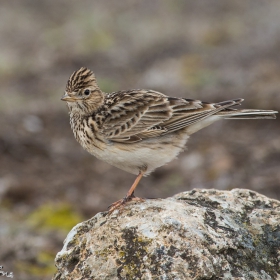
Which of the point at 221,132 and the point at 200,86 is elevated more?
the point at 200,86

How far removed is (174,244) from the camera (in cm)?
476

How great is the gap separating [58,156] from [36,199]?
1.91 m

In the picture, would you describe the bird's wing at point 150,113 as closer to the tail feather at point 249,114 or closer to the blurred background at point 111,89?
the tail feather at point 249,114

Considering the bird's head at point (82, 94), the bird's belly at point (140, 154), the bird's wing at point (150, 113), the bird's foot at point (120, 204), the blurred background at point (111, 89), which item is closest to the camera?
the bird's foot at point (120, 204)

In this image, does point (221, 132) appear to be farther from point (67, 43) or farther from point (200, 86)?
point (67, 43)

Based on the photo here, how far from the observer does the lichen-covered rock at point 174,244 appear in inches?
184

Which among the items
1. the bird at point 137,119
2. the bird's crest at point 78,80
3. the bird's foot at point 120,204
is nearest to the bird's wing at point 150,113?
the bird at point 137,119

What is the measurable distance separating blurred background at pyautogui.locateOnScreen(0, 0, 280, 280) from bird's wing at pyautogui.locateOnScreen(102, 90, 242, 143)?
260 centimetres

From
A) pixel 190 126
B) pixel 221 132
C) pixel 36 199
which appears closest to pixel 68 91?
pixel 190 126

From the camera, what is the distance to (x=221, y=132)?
41.9ft

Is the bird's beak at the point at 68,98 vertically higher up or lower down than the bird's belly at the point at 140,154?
higher up

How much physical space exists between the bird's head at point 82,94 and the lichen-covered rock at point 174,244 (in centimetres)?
183

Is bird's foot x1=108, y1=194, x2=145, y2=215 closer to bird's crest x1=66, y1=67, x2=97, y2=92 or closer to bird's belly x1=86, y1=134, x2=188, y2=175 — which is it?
bird's belly x1=86, y1=134, x2=188, y2=175

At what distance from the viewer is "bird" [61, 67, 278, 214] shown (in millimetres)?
6495
